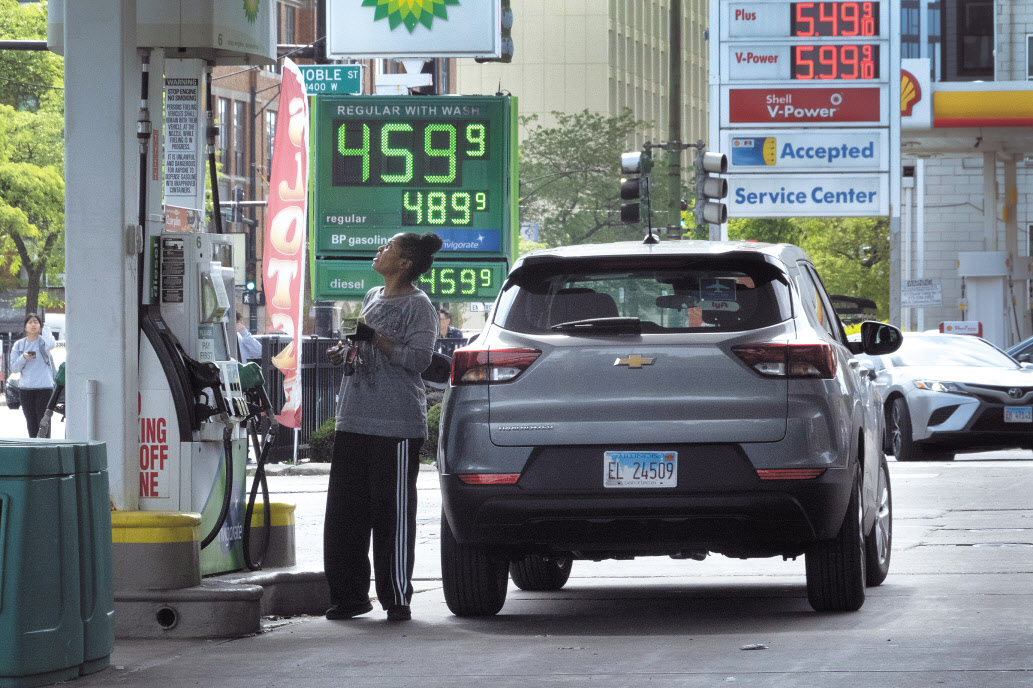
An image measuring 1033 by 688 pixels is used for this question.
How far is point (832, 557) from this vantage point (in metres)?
8.32

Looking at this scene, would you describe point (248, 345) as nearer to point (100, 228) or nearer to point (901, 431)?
point (901, 431)

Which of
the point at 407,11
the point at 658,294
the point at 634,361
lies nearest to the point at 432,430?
the point at 407,11

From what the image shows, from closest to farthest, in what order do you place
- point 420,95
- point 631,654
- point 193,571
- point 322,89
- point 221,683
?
point 221,683 < point 631,654 < point 193,571 < point 420,95 < point 322,89

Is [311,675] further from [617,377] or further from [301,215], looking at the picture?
[301,215]

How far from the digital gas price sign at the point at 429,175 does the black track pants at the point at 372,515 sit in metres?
10.2

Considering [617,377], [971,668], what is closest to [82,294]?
[617,377]

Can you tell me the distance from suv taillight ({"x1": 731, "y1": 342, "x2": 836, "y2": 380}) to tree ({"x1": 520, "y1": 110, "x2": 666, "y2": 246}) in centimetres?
7311

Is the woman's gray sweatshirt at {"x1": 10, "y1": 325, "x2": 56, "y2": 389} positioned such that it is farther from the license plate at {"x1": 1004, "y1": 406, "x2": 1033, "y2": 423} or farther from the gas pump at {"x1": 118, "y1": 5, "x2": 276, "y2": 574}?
the gas pump at {"x1": 118, "y1": 5, "x2": 276, "y2": 574}

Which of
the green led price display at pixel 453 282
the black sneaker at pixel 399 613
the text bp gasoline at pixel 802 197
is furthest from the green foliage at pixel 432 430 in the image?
the text bp gasoline at pixel 802 197

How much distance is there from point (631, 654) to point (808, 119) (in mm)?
31088

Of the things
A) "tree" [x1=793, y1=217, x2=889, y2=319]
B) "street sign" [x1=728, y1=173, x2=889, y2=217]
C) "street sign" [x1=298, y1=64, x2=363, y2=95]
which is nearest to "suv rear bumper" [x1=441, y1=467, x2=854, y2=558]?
"street sign" [x1=298, y1=64, x2=363, y2=95]

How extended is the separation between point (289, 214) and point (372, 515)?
1217 centimetres

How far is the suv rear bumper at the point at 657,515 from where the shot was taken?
7.74m

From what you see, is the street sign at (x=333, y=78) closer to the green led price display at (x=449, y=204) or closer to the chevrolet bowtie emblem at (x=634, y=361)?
the green led price display at (x=449, y=204)
